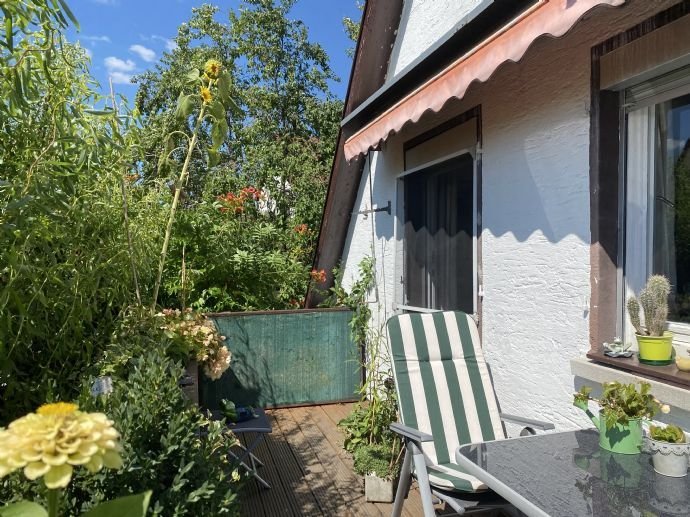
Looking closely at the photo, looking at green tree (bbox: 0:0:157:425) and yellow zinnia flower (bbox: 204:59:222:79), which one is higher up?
yellow zinnia flower (bbox: 204:59:222:79)

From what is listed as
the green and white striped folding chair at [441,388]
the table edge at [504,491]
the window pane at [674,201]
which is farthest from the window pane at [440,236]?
the table edge at [504,491]

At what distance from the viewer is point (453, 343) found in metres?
3.57

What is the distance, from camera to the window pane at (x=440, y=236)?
418 centimetres

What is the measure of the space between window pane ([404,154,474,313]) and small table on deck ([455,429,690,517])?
1960mm

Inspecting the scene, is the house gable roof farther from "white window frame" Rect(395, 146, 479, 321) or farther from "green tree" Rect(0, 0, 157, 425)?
"green tree" Rect(0, 0, 157, 425)

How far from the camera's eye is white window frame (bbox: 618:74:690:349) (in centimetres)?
254

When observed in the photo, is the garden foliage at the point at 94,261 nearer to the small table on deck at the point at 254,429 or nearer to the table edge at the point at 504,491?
the small table on deck at the point at 254,429

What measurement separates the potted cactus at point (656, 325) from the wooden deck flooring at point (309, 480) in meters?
2.05

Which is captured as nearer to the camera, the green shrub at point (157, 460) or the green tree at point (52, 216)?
the green shrub at point (157, 460)

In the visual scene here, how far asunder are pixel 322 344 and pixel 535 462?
445cm

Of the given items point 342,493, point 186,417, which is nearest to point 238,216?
point 342,493

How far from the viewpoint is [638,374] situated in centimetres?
236

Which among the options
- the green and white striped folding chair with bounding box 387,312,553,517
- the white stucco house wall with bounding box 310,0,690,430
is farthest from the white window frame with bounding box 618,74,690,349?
the green and white striped folding chair with bounding box 387,312,553,517

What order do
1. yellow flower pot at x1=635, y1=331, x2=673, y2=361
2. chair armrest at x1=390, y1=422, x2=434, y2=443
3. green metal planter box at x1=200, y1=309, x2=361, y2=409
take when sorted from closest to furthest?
yellow flower pot at x1=635, y1=331, x2=673, y2=361 < chair armrest at x1=390, y1=422, x2=434, y2=443 < green metal planter box at x1=200, y1=309, x2=361, y2=409
